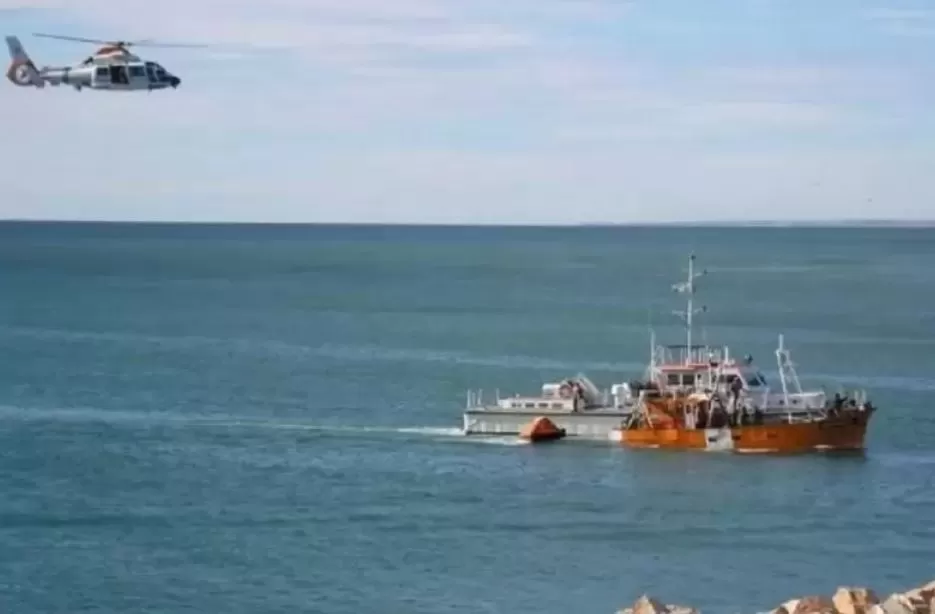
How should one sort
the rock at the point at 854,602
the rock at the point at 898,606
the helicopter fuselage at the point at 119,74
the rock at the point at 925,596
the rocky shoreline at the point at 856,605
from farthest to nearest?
the helicopter fuselage at the point at 119,74 < the rock at the point at 925,596 < the rock at the point at 854,602 < the rocky shoreline at the point at 856,605 < the rock at the point at 898,606

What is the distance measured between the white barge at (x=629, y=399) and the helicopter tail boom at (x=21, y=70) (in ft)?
57.0

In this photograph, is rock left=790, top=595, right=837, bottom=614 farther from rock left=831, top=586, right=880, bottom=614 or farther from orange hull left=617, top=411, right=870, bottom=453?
orange hull left=617, top=411, right=870, bottom=453

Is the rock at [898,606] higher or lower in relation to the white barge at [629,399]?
lower

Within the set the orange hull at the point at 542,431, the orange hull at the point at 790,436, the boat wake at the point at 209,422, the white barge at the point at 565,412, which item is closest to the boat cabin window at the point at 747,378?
the orange hull at the point at 790,436

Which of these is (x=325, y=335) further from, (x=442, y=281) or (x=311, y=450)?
(x=442, y=281)

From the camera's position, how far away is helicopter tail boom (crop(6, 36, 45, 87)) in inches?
2228

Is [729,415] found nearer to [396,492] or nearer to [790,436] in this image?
[790,436]

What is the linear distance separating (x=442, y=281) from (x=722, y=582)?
14811cm

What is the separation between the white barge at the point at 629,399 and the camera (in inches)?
2419

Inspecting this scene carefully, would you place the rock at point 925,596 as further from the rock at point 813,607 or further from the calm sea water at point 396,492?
the calm sea water at point 396,492

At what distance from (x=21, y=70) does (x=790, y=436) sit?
24.8m

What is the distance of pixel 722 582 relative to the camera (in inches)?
1666

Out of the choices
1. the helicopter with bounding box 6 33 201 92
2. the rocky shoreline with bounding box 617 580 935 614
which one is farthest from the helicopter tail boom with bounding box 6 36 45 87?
the rocky shoreline with bounding box 617 580 935 614

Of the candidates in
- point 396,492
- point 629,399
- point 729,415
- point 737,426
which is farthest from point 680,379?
point 396,492
